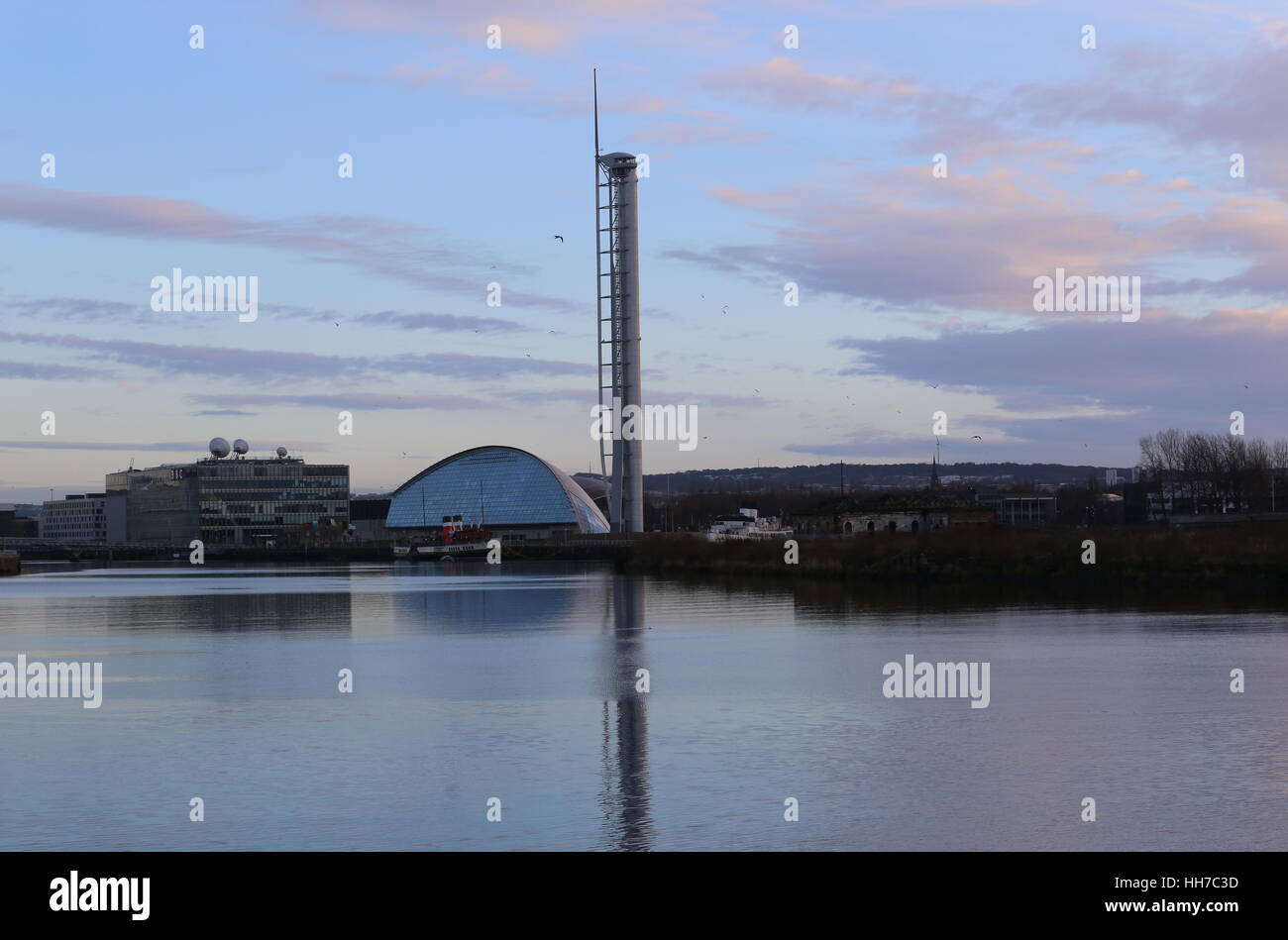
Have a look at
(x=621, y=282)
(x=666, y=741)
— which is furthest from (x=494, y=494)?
(x=666, y=741)

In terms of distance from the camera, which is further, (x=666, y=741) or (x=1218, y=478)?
(x=1218, y=478)

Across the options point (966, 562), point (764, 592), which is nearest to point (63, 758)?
point (764, 592)

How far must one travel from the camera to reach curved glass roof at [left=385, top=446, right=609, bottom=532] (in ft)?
562

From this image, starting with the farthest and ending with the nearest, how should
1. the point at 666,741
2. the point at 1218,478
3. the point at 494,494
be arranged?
the point at 494,494 < the point at 1218,478 < the point at 666,741

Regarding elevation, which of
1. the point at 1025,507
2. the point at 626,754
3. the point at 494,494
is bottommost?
the point at 626,754

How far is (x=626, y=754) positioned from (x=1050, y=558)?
143 ft

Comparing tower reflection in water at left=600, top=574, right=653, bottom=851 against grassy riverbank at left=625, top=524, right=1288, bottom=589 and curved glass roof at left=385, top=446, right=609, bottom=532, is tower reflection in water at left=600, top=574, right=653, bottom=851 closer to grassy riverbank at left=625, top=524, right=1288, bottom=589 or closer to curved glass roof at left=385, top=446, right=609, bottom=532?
grassy riverbank at left=625, top=524, right=1288, bottom=589

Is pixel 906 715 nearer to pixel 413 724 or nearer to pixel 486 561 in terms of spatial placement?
pixel 413 724

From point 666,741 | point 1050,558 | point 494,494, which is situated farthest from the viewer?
point 494,494

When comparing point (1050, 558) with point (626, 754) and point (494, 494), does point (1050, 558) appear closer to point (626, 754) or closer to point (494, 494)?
point (626, 754)

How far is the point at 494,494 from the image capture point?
177375 millimetres

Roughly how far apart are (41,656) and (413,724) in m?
15.6

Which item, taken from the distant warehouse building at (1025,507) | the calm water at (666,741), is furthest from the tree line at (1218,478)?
the calm water at (666,741)

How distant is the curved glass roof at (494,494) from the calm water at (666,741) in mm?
128635
